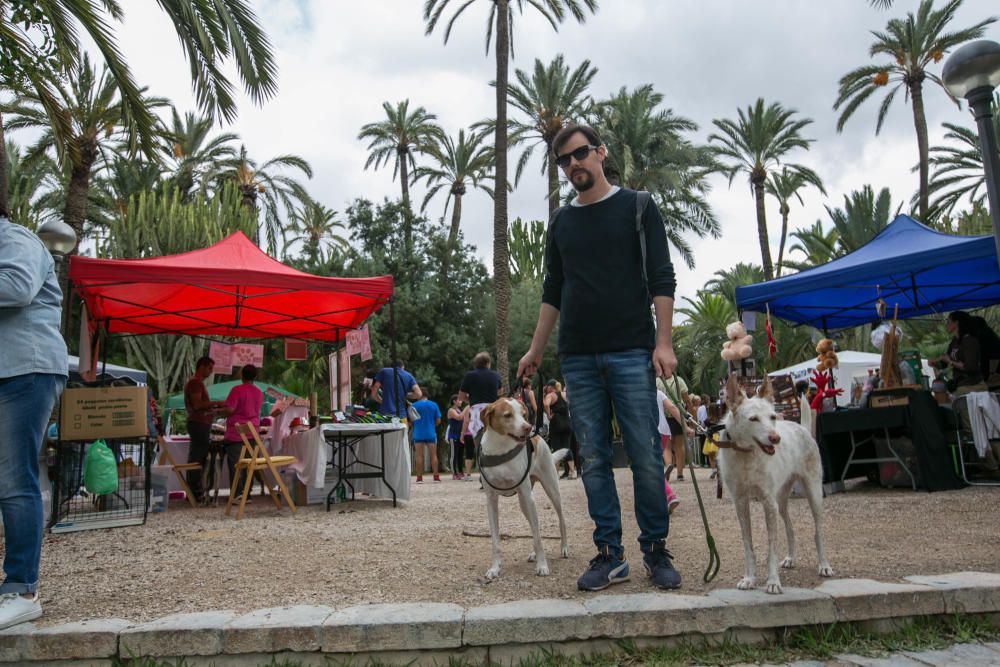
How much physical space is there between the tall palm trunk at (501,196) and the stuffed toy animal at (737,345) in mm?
10186

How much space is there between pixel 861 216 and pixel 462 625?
24521mm

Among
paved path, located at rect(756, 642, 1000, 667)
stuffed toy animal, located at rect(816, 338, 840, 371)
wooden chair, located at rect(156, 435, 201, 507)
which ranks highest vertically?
stuffed toy animal, located at rect(816, 338, 840, 371)

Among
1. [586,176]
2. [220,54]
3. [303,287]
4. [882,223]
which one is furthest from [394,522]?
[882,223]

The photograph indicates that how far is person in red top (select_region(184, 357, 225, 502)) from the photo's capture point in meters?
8.58

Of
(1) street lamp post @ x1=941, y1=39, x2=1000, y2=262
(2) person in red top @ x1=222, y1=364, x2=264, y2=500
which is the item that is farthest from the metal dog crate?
(1) street lamp post @ x1=941, y1=39, x2=1000, y2=262

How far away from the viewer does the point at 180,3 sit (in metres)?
7.12

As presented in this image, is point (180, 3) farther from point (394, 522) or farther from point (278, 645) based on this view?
point (278, 645)

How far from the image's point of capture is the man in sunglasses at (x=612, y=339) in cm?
336

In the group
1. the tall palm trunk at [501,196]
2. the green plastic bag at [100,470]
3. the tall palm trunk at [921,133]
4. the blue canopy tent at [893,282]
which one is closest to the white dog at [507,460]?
the green plastic bag at [100,470]

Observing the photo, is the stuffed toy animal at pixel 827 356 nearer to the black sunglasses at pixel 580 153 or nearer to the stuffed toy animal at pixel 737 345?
the stuffed toy animal at pixel 737 345

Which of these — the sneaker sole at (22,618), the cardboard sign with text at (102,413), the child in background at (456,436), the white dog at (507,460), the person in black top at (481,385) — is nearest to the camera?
the sneaker sole at (22,618)

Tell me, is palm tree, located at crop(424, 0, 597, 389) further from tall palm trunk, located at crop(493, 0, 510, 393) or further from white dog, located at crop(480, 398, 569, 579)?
white dog, located at crop(480, 398, 569, 579)

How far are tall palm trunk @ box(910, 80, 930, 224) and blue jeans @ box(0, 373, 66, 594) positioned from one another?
82.9 ft

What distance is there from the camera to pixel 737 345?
819 cm
